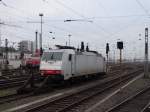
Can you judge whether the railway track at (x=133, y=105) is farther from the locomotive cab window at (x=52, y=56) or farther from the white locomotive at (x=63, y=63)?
the locomotive cab window at (x=52, y=56)

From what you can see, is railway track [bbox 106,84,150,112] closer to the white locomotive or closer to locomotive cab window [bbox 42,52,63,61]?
the white locomotive

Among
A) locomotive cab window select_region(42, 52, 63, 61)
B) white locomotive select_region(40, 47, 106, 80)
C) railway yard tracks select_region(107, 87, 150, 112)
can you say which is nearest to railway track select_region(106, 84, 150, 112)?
railway yard tracks select_region(107, 87, 150, 112)

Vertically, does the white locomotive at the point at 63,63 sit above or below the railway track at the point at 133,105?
above

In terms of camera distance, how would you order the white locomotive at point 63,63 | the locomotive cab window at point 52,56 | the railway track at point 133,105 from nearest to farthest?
the railway track at point 133,105, the white locomotive at point 63,63, the locomotive cab window at point 52,56

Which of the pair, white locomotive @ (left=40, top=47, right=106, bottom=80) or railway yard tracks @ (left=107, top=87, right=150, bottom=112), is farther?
white locomotive @ (left=40, top=47, right=106, bottom=80)

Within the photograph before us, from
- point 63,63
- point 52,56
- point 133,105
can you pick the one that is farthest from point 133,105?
point 52,56

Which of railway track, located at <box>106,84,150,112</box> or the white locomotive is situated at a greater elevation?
the white locomotive

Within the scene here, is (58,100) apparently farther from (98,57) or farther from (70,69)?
(98,57)

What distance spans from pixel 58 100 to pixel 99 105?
262 cm

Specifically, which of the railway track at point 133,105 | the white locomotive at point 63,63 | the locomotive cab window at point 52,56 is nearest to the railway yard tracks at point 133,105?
the railway track at point 133,105

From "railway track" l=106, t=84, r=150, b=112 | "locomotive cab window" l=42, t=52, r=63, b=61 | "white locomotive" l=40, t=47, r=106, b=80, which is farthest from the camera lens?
"locomotive cab window" l=42, t=52, r=63, b=61

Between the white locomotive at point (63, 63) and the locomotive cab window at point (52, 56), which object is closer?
the white locomotive at point (63, 63)

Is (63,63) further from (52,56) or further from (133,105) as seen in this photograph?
(133,105)

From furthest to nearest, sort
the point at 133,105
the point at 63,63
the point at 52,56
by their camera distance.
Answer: the point at 52,56, the point at 63,63, the point at 133,105
